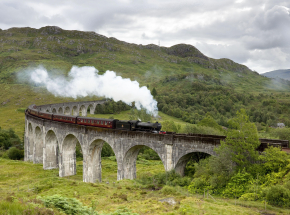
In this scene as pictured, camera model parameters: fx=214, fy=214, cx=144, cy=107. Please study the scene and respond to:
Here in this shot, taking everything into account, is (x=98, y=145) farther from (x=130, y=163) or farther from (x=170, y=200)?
(x=170, y=200)

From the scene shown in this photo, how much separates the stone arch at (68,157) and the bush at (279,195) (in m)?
35.0

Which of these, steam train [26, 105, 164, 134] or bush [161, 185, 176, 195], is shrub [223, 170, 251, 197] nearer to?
bush [161, 185, 176, 195]

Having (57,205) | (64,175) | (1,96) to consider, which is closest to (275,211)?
(57,205)

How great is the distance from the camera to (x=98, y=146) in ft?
130

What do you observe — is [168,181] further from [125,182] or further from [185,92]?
[185,92]

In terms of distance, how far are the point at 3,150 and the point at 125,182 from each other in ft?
171

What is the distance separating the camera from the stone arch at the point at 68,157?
143ft

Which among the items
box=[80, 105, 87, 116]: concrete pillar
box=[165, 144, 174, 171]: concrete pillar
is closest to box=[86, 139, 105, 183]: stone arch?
box=[165, 144, 174, 171]: concrete pillar

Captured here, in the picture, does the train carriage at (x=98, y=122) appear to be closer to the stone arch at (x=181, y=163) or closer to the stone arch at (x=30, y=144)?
the stone arch at (x=181, y=163)

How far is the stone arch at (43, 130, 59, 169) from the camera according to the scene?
159 feet

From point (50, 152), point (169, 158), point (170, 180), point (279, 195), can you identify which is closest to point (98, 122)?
point (169, 158)

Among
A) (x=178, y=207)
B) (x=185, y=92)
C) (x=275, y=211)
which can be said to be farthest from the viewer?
(x=185, y=92)

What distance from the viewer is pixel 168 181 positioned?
27828 mm

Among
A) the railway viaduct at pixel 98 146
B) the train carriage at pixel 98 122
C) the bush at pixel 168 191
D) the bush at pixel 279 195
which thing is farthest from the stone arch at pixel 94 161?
the bush at pixel 279 195
